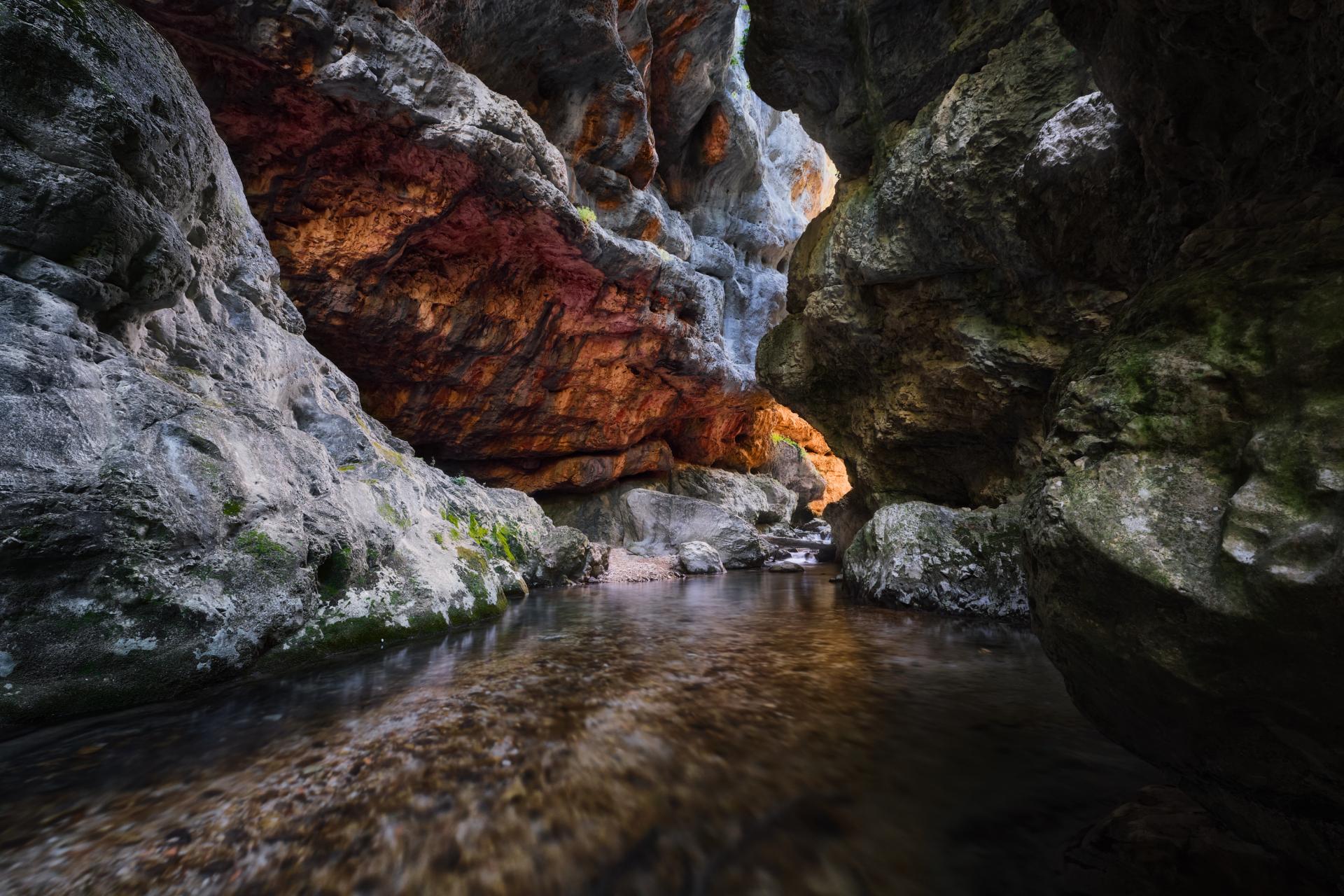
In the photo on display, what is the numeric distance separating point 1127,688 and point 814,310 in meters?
9.50

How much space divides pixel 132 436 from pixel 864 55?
11041mm

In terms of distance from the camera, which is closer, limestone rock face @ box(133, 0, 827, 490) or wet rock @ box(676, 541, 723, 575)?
limestone rock face @ box(133, 0, 827, 490)

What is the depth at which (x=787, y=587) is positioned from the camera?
985 cm

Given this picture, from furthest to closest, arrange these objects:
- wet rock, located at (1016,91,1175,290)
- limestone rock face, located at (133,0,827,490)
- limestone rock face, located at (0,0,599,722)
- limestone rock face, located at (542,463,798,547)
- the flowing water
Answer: limestone rock face, located at (542,463,798,547)
limestone rock face, located at (133,0,827,490)
wet rock, located at (1016,91,1175,290)
limestone rock face, located at (0,0,599,722)
the flowing water

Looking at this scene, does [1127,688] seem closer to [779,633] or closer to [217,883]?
[217,883]

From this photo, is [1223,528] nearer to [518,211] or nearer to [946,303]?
[946,303]

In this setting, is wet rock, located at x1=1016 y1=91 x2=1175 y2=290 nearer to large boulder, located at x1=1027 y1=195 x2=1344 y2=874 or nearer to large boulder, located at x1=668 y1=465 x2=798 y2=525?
large boulder, located at x1=1027 y1=195 x2=1344 y2=874

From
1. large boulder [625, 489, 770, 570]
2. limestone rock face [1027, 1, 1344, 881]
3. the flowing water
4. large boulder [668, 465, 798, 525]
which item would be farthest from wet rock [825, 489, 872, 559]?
limestone rock face [1027, 1, 1344, 881]

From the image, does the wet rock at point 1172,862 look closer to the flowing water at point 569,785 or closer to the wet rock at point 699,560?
the flowing water at point 569,785

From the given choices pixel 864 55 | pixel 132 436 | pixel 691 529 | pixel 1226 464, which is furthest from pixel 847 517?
pixel 132 436

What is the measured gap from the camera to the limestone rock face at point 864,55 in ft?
24.8

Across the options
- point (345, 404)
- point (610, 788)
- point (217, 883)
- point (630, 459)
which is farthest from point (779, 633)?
point (630, 459)

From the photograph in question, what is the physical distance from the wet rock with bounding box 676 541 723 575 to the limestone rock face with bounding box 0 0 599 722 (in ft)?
29.4

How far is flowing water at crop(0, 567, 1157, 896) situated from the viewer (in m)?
1.67
